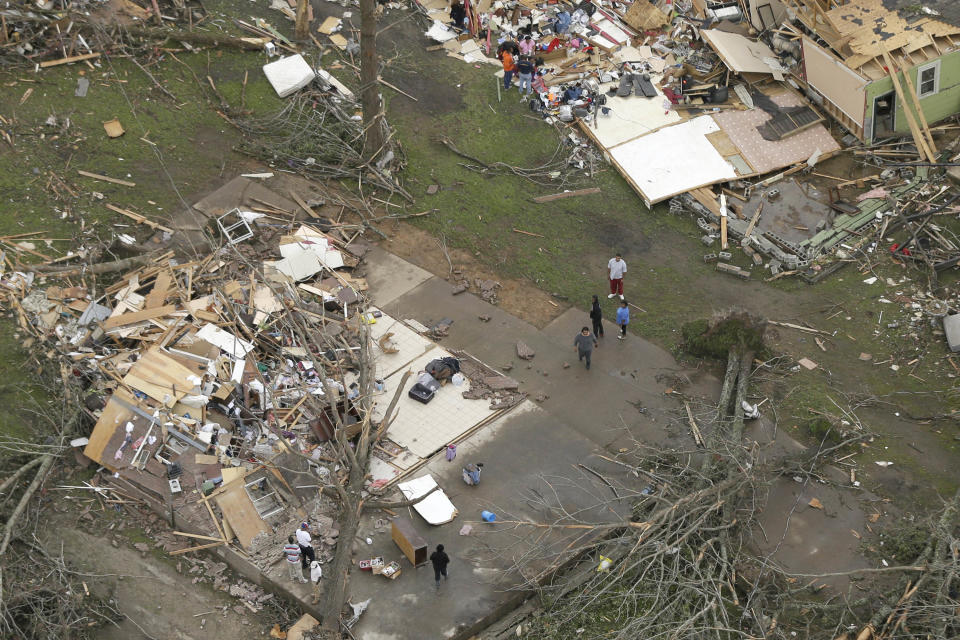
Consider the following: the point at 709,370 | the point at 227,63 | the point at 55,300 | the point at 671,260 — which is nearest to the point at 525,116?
the point at 671,260

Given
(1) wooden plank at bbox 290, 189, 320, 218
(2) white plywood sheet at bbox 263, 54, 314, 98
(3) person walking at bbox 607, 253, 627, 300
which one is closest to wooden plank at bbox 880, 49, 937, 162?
(3) person walking at bbox 607, 253, 627, 300

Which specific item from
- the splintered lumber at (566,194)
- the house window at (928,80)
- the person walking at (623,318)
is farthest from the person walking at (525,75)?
the house window at (928,80)

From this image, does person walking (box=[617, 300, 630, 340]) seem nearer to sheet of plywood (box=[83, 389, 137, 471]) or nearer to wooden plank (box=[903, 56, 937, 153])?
wooden plank (box=[903, 56, 937, 153])

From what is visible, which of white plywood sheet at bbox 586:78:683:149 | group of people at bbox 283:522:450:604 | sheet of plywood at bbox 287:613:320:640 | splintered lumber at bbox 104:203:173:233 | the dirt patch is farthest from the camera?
white plywood sheet at bbox 586:78:683:149

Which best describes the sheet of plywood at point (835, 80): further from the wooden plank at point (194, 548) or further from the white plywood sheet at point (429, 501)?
the wooden plank at point (194, 548)

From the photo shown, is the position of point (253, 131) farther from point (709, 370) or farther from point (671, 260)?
point (709, 370)

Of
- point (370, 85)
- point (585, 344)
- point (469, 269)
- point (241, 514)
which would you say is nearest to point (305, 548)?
point (241, 514)
